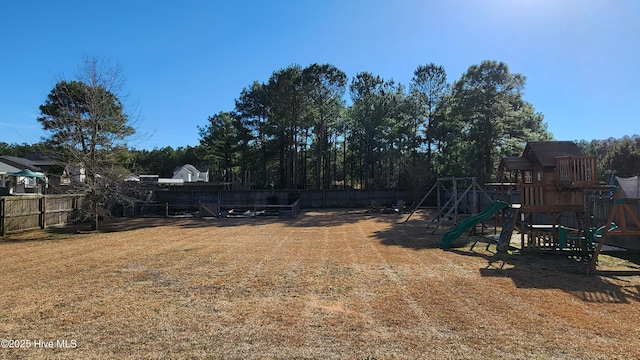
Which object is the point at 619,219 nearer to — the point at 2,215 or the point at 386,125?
the point at 2,215

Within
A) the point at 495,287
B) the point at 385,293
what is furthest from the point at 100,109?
the point at 495,287

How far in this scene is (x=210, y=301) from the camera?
5.92m

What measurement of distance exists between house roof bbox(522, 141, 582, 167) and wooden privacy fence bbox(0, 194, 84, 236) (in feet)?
70.2

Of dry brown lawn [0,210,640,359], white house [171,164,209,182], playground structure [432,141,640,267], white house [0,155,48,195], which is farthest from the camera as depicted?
white house [171,164,209,182]

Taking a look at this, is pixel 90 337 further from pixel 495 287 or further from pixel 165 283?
pixel 495 287

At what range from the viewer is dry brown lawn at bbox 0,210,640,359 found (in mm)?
4176

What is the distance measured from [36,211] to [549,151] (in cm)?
2228

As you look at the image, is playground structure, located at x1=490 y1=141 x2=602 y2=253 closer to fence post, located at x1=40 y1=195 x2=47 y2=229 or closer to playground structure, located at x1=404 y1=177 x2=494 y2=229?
playground structure, located at x1=404 y1=177 x2=494 y2=229

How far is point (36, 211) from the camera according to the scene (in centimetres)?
1753

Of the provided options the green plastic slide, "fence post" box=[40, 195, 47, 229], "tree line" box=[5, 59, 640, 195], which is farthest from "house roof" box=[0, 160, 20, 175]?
the green plastic slide

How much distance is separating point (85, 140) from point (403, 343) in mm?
18166

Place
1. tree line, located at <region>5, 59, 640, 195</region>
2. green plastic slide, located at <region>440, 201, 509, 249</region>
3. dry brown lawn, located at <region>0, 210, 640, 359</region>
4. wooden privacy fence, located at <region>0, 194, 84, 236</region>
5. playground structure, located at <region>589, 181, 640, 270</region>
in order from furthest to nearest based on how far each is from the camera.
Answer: tree line, located at <region>5, 59, 640, 195</region>
wooden privacy fence, located at <region>0, 194, 84, 236</region>
green plastic slide, located at <region>440, 201, 509, 249</region>
playground structure, located at <region>589, 181, 640, 270</region>
dry brown lawn, located at <region>0, 210, 640, 359</region>

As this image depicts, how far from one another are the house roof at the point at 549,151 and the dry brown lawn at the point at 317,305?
3.47 metres

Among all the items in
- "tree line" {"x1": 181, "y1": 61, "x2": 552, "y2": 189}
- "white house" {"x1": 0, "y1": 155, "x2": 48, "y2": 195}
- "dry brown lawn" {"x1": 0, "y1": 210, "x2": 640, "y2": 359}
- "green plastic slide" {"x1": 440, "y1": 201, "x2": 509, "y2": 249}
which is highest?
"tree line" {"x1": 181, "y1": 61, "x2": 552, "y2": 189}
